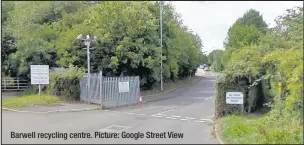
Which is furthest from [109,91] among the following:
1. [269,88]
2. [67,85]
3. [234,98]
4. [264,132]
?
[264,132]

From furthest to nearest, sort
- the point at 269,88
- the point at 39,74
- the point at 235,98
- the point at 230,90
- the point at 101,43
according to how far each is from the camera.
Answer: the point at 101,43, the point at 39,74, the point at 269,88, the point at 230,90, the point at 235,98

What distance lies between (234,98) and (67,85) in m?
10.8

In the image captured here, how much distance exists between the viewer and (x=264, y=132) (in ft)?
33.2

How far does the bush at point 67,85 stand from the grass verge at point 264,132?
35.7ft

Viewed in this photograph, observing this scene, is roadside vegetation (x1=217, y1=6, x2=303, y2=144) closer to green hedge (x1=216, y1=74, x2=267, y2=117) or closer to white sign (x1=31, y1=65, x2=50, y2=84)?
green hedge (x1=216, y1=74, x2=267, y2=117)

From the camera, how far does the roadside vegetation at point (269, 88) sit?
994 centimetres

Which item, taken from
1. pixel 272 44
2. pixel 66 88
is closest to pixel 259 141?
pixel 272 44

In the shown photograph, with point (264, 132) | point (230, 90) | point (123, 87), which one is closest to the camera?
point (264, 132)

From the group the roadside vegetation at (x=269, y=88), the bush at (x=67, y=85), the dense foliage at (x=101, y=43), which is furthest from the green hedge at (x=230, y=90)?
the dense foliage at (x=101, y=43)

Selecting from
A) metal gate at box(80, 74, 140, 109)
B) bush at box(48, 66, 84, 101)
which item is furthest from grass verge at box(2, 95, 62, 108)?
metal gate at box(80, 74, 140, 109)

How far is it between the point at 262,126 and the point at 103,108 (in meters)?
9.46

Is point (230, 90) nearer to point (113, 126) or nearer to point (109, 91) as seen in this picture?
point (113, 126)

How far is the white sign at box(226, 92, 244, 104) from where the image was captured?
543 inches

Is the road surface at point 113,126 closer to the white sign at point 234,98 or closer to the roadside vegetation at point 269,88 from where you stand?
the roadside vegetation at point 269,88
